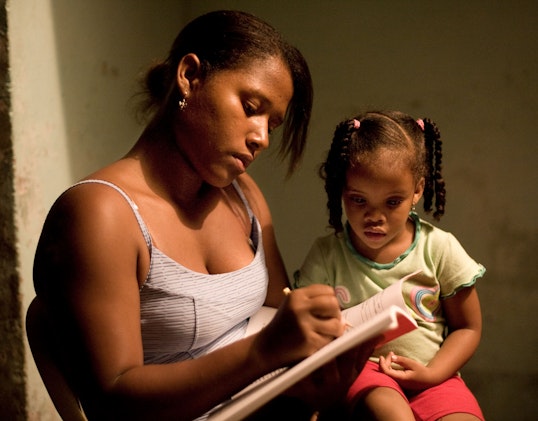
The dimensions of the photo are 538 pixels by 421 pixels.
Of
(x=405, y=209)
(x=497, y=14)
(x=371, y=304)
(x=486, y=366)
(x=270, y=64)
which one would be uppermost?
(x=497, y=14)

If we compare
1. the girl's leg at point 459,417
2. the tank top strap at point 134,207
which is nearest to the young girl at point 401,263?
the girl's leg at point 459,417

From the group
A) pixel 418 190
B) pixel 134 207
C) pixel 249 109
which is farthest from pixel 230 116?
pixel 418 190

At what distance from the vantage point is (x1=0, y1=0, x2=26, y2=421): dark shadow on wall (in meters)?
1.25

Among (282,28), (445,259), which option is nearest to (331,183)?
(445,259)

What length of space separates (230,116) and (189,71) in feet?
0.38

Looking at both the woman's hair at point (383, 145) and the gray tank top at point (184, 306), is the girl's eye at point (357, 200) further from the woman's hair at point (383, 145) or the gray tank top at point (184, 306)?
the gray tank top at point (184, 306)

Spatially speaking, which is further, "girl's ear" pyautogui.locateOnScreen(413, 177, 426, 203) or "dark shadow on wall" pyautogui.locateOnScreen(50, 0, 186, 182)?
"dark shadow on wall" pyautogui.locateOnScreen(50, 0, 186, 182)

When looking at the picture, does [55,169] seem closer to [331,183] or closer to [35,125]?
[35,125]

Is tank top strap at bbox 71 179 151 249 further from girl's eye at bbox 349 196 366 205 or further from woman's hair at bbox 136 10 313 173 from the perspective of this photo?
girl's eye at bbox 349 196 366 205

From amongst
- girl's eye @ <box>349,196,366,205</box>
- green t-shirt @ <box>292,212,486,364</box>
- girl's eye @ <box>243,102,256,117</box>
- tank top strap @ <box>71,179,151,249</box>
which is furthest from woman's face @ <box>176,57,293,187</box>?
green t-shirt @ <box>292,212,486,364</box>

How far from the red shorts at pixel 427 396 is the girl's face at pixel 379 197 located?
266mm

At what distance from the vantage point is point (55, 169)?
1.41 metres

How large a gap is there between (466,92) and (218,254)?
38.0 inches

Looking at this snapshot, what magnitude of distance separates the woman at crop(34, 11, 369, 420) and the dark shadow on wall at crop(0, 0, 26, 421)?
320mm
